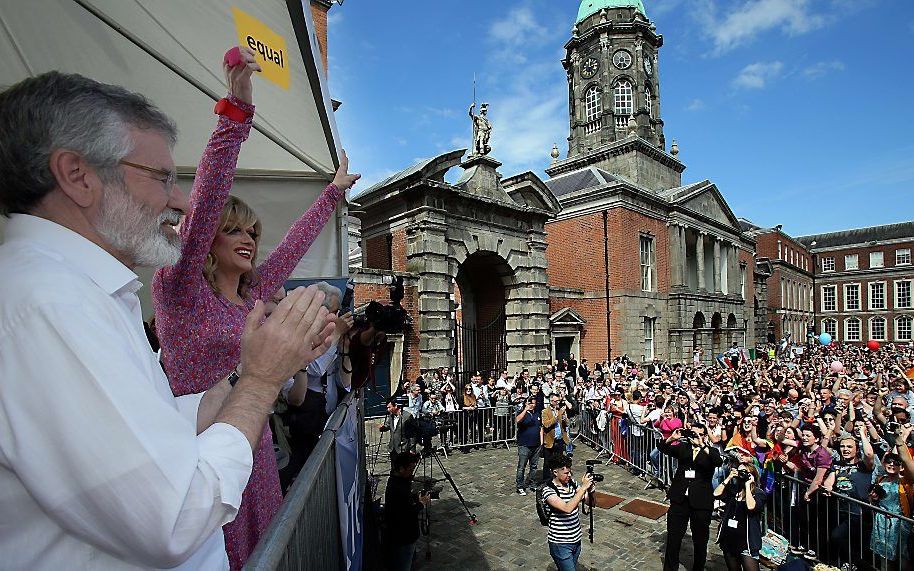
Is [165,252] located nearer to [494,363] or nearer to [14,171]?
[14,171]

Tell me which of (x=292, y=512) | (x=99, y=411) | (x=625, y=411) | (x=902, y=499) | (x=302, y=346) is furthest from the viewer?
(x=625, y=411)

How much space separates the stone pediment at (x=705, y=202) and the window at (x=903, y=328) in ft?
120

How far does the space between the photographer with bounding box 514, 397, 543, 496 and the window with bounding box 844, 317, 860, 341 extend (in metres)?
66.4

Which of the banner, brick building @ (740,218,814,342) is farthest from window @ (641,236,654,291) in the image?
brick building @ (740,218,814,342)

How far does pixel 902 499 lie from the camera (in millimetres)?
5582

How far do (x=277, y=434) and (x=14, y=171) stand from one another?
2372 mm

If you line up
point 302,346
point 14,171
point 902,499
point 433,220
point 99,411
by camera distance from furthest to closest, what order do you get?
1. point 433,220
2. point 902,499
3. point 302,346
4. point 14,171
5. point 99,411

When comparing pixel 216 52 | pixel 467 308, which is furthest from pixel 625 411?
pixel 216 52

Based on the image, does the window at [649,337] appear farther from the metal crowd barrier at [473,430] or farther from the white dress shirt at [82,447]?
the white dress shirt at [82,447]

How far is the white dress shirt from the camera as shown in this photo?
779mm

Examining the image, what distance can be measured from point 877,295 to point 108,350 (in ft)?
243

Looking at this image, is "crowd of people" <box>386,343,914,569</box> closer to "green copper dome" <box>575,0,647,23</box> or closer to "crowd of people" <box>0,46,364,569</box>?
"crowd of people" <box>0,46,364,569</box>

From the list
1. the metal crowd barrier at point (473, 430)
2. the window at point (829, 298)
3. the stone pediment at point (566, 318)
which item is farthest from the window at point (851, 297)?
the metal crowd barrier at point (473, 430)

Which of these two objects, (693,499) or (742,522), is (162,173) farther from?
(742,522)
